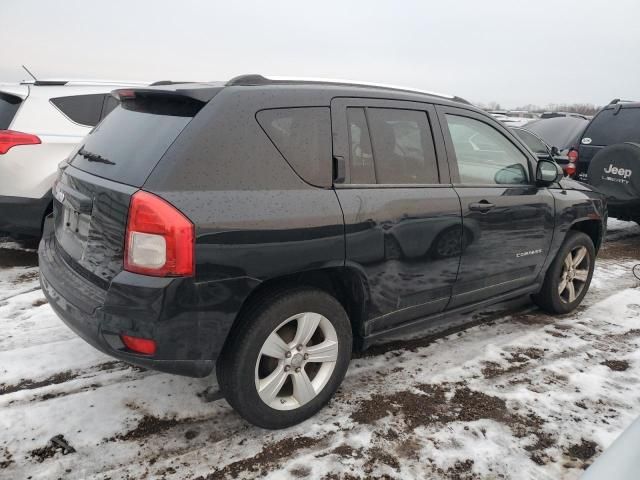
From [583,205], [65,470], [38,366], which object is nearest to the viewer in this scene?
[65,470]

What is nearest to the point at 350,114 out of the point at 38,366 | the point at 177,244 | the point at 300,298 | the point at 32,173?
the point at 300,298

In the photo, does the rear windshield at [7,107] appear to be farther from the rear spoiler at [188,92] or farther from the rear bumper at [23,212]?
the rear spoiler at [188,92]

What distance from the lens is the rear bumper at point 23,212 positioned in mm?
4391

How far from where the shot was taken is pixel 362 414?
8.82 ft

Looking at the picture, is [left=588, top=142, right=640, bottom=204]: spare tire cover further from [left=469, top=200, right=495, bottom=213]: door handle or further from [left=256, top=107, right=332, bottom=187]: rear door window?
[left=256, top=107, right=332, bottom=187]: rear door window

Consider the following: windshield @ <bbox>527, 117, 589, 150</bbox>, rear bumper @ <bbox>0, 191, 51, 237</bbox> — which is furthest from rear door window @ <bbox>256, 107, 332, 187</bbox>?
windshield @ <bbox>527, 117, 589, 150</bbox>

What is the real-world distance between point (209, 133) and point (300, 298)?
0.89m

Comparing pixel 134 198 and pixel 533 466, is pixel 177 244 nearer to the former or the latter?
pixel 134 198

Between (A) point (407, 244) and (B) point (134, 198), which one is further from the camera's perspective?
(A) point (407, 244)

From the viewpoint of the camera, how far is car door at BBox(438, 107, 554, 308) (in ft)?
10.3

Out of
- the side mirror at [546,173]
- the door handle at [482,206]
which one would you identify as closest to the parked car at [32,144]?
the door handle at [482,206]

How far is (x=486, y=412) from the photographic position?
108 inches

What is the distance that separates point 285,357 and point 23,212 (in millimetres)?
3334

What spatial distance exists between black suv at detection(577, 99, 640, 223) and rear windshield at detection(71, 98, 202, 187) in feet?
17.6
